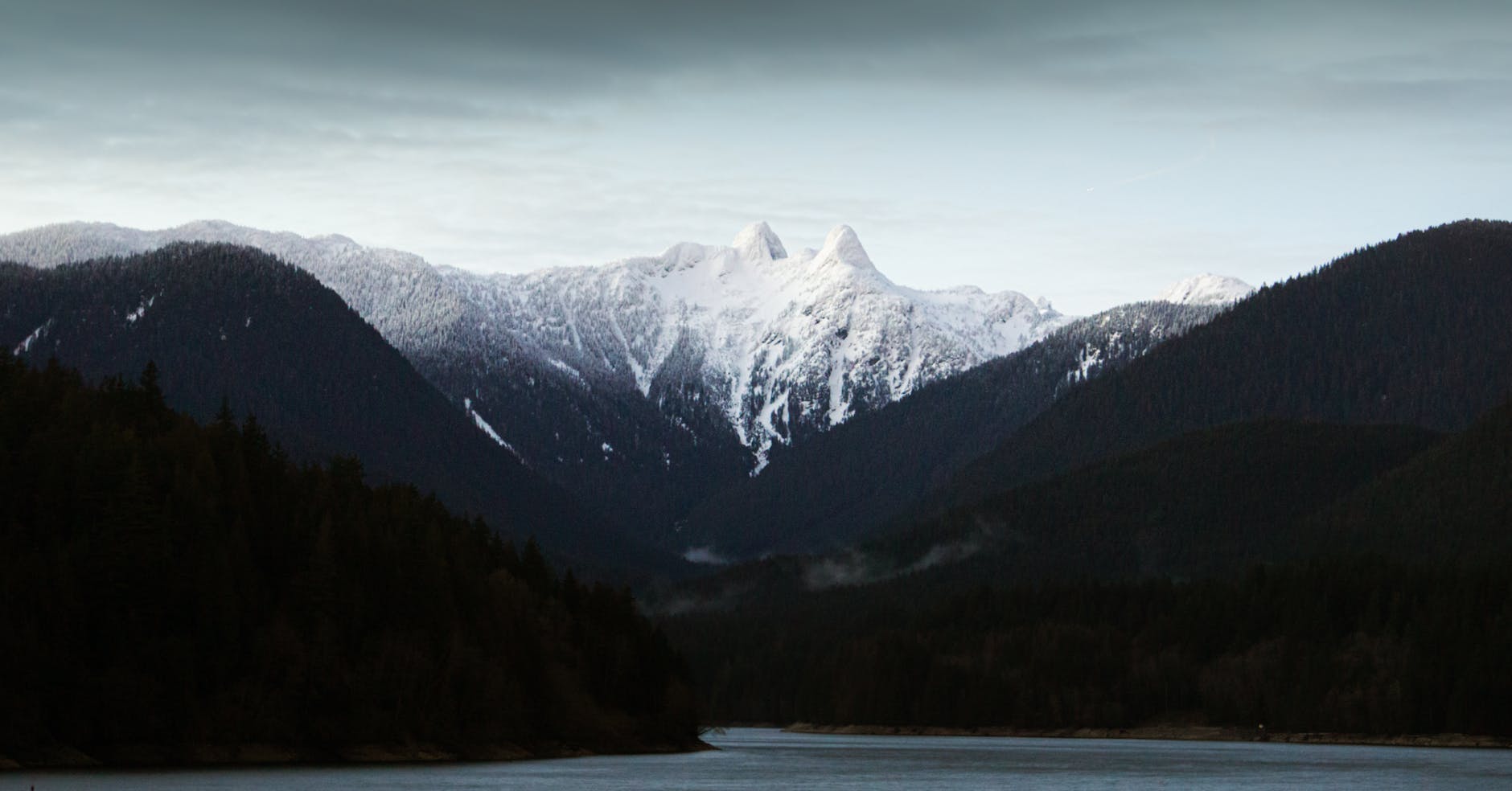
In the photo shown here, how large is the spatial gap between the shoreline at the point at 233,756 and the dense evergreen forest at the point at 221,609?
26cm

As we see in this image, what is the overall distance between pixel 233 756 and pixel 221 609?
964 centimetres

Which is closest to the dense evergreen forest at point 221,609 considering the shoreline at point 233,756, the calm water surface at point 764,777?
the shoreline at point 233,756

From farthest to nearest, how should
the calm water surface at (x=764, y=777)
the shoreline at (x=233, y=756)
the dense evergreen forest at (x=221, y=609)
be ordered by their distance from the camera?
the dense evergreen forest at (x=221, y=609)
the shoreline at (x=233, y=756)
the calm water surface at (x=764, y=777)

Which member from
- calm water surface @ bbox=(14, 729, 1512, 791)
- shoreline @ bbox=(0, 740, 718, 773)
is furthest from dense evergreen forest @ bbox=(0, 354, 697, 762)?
calm water surface @ bbox=(14, 729, 1512, 791)

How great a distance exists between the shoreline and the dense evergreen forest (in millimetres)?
255

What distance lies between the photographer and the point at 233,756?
144 metres

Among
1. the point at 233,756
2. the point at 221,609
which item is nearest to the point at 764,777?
the point at 233,756

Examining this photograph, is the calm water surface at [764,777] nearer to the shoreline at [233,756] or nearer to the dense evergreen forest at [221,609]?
the shoreline at [233,756]

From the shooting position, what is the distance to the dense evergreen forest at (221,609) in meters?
136

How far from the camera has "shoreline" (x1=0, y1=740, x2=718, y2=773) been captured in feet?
436

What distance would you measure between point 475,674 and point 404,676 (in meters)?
8.77

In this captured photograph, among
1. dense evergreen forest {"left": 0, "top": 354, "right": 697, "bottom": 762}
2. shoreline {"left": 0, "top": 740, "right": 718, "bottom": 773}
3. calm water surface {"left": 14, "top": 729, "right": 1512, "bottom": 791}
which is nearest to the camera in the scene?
calm water surface {"left": 14, "top": 729, "right": 1512, "bottom": 791}

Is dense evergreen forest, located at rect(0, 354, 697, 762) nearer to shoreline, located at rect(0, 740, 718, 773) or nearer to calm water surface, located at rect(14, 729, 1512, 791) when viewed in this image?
shoreline, located at rect(0, 740, 718, 773)

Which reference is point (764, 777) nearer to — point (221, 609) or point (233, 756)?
point (233, 756)
